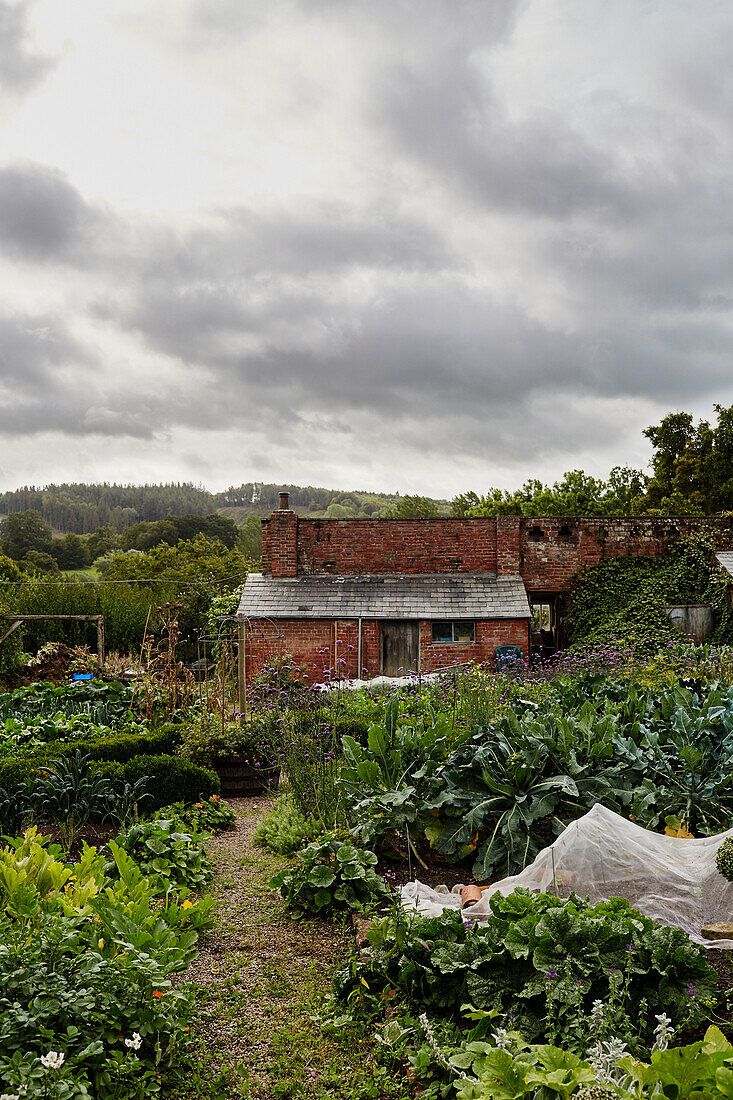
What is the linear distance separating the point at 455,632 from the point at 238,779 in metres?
8.94

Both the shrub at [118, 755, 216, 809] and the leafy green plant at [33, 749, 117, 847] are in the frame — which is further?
the shrub at [118, 755, 216, 809]

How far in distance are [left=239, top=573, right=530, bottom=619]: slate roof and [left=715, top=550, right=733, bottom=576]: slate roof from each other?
15.6 feet

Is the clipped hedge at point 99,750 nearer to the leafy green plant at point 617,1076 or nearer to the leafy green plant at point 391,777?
the leafy green plant at point 391,777

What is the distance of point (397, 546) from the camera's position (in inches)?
739

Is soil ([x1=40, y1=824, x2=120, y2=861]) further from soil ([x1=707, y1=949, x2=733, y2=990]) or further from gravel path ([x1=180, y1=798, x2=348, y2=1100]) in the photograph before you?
soil ([x1=707, y1=949, x2=733, y2=990])

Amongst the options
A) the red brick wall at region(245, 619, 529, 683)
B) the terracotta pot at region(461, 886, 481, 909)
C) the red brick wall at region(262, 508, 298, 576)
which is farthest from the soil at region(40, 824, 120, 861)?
the red brick wall at region(262, 508, 298, 576)

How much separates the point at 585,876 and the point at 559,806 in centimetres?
118

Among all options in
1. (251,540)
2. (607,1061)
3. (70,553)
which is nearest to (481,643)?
(607,1061)

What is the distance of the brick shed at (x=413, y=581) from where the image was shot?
1747 cm

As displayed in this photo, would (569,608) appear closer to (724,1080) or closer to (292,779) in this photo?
(292,779)

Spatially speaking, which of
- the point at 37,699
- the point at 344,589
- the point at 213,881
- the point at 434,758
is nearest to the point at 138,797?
the point at 213,881

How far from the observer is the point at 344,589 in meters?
18.1

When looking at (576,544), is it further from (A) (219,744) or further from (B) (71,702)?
(B) (71,702)

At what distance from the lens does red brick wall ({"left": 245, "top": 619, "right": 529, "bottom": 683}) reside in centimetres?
1744
